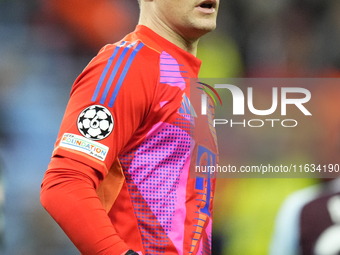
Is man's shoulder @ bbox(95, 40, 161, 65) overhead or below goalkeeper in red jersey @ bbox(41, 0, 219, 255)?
overhead

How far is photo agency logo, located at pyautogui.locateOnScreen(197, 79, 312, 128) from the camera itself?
1.57 metres

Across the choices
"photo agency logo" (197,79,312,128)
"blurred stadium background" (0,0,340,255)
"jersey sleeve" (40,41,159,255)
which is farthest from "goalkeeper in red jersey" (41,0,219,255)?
"blurred stadium background" (0,0,340,255)

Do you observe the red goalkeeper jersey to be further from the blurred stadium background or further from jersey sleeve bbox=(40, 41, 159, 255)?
the blurred stadium background

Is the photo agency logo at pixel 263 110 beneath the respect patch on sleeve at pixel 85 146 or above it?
above

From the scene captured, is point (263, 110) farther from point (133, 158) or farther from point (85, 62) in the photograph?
point (133, 158)

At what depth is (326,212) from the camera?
164cm

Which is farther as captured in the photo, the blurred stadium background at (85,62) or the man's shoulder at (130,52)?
the blurred stadium background at (85,62)


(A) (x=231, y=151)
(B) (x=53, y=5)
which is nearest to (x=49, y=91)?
(B) (x=53, y=5)

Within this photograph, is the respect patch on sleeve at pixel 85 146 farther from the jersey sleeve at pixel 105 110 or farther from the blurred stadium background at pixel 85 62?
the blurred stadium background at pixel 85 62

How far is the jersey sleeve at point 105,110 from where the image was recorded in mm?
734

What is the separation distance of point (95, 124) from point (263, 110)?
0.99m

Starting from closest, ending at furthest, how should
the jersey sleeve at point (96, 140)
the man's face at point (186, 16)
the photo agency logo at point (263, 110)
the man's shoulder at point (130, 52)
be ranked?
the jersey sleeve at point (96, 140), the man's shoulder at point (130, 52), the man's face at point (186, 16), the photo agency logo at point (263, 110)

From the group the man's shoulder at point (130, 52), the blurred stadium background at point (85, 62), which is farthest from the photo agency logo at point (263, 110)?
the man's shoulder at point (130, 52)

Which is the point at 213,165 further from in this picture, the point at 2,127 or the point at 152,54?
the point at 2,127
